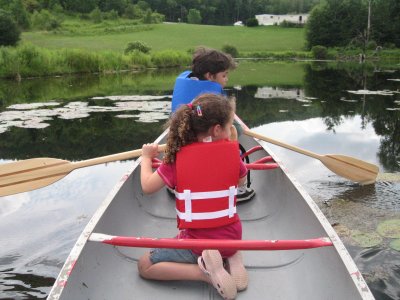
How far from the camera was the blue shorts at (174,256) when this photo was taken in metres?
2.24

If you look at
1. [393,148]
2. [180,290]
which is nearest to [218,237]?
[180,290]

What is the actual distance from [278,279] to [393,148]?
450 centimetres

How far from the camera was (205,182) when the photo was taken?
2.10 metres

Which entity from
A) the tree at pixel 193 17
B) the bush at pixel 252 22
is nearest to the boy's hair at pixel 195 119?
the bush at pixel 252 22

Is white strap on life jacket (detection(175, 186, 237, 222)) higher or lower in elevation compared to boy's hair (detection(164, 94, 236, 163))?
lower

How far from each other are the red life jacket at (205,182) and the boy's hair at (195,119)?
41mm

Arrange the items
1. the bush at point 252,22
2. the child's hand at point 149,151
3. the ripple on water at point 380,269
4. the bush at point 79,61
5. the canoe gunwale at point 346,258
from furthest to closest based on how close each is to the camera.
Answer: the bush at point 252,22
the bush at point 79,61
the ripple on water at point 380,269
the child's hand at point 149,151
the canoe gunwale at point 346,258

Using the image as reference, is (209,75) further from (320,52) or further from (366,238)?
(320,52)

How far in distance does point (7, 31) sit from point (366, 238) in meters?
23.8

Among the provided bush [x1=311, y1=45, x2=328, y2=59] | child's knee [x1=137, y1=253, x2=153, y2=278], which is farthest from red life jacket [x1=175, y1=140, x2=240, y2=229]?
bush [x1=311, y1=45, x2=328, y2=59]

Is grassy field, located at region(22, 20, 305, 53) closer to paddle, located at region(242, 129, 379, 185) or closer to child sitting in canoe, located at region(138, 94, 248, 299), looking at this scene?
paddle, located at region(242, 129, 379, 185)

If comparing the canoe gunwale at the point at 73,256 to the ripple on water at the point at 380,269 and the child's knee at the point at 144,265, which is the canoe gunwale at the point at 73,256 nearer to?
the child's knee at the point at 144,265

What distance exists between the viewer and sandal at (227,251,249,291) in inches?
87.1

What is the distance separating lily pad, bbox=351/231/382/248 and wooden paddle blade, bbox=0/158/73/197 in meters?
2.17
